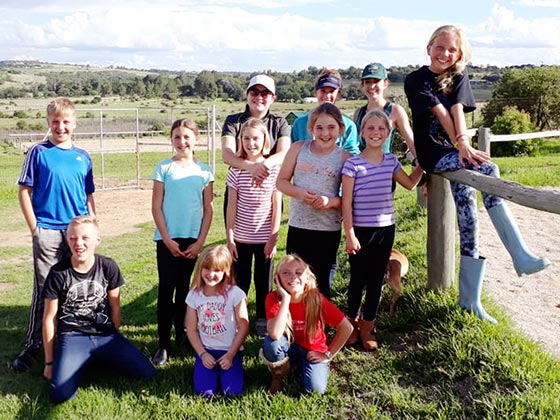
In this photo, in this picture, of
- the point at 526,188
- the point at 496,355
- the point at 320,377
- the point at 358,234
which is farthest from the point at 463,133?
the point at 320,377

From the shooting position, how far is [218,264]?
4.11 meters

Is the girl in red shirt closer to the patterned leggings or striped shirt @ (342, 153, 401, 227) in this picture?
striped shirt @ (342, 153, 401, 227)

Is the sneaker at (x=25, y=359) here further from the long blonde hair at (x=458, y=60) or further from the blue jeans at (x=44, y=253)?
the long blonde hair at (x=458, y=60)

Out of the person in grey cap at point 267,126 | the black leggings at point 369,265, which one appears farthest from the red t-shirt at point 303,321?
the person in grey cap at point 267,126

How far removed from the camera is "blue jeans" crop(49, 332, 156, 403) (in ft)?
13.3

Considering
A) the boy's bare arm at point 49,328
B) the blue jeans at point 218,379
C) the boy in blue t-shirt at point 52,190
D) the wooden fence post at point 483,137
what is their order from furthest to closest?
the wooden fence post at point 483,137, the boy in blue t-shirt at point 52,190, the boy's bare arm at point 49,328, the blue jeans at point 218,379

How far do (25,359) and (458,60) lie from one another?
356 centimetres

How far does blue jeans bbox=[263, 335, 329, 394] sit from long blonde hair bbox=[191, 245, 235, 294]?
503 millimetres

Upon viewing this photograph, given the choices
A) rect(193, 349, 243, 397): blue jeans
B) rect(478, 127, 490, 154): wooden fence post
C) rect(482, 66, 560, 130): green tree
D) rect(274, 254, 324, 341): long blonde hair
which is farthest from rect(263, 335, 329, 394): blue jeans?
rect(482, 66, 560, 130): green tree

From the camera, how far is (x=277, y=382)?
400 centimetres

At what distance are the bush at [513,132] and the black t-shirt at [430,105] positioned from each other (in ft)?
51.9

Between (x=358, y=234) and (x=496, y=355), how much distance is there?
1132mm

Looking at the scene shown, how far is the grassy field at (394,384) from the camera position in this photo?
11.5 feet

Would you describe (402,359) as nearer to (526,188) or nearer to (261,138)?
(526,188)
